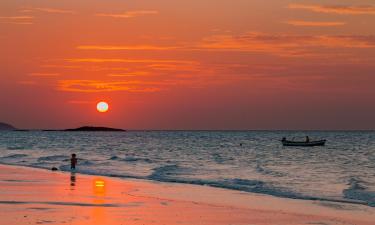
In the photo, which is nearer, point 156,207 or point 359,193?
point 156,207

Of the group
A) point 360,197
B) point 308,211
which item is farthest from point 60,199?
point 360,197

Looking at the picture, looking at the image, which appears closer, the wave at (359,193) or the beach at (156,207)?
the beach at (156,207)

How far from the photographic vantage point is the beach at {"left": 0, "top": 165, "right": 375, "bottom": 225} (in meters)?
22.2

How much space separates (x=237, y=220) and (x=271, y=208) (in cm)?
432

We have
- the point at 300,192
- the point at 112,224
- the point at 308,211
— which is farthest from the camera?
the point at 300,192

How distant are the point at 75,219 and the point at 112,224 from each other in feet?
4.47

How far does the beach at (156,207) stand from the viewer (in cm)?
2223

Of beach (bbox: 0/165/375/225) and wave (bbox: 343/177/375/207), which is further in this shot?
wave (bbox: 343/177/375/207)

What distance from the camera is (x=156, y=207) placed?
25.5 meters

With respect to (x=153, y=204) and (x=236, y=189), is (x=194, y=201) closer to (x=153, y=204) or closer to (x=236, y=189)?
(x=153, y=204)

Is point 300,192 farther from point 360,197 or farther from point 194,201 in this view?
point 194,201

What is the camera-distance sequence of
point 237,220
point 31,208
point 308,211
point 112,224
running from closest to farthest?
point 112,224 < point 237,220 < point 31,208 < point 308,211

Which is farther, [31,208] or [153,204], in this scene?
[153,204]

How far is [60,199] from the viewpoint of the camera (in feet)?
90.8
